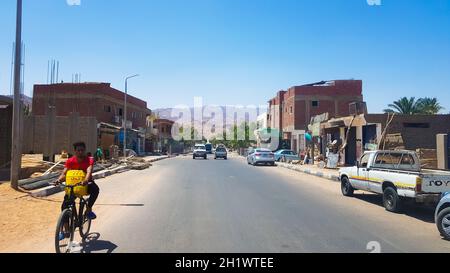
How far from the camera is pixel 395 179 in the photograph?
423 inches

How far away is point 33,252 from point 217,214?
455 cm

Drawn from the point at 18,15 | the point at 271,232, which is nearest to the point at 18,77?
the point at 18,15

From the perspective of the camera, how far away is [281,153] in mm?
45000

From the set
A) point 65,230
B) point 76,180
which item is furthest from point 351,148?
point 65,230

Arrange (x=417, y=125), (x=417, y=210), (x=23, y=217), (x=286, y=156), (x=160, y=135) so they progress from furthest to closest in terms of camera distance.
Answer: (x=160, y=135) → (x=286, y=156) → (x=417, y=125) → (x=417, y=210) → (x=23, y=217)

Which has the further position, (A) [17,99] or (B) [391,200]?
(A) [17,99]

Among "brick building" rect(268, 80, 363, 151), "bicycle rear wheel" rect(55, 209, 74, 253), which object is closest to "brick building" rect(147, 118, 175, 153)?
"brick building" rect(268, 80, 363, 151)

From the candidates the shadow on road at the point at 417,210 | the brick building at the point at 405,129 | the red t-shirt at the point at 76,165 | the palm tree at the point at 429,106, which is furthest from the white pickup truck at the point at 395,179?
the palm tree at the point at 429,106

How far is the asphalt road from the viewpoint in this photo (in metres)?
6.75

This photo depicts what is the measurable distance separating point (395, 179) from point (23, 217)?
9166 millimetres

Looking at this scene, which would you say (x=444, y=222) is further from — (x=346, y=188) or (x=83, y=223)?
(x=346, y=188)

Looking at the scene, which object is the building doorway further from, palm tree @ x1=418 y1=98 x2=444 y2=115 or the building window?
palm tree @ x1=418 y1=98 x2=444 y2=115
